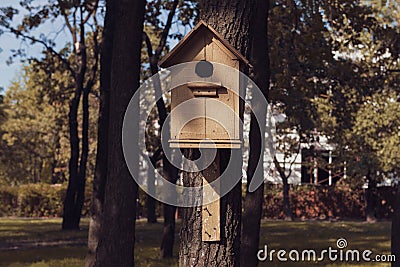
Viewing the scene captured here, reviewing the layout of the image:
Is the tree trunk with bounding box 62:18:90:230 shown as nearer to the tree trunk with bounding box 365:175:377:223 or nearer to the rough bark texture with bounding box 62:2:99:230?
the rough bark texture with bounding box 62:2:99:230

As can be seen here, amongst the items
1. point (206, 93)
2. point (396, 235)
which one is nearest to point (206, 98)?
point (206, 93)

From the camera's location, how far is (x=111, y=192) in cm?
1152

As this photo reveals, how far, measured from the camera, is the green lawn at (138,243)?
16297 mm

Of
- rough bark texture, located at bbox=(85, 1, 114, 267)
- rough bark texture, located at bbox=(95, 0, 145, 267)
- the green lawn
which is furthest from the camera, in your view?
the green lawn

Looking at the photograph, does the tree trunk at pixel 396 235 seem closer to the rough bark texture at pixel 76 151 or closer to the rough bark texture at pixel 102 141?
the rough bark texture at pixel 102 141

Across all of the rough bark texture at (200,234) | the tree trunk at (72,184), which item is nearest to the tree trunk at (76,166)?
the tree trunk at (72,184)

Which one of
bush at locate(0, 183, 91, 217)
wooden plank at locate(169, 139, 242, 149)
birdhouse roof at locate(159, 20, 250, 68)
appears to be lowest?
wooden plank at locate(169, 139, 242, 149)

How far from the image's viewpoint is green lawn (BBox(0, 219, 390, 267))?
642 inches

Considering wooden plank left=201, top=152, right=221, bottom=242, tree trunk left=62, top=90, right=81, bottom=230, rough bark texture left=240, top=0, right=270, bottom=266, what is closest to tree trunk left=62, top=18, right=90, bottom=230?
tree trunk left=62, top=90, right=81, bottom=230

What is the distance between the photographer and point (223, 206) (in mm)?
6062

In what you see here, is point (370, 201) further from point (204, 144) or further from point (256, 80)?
point (204, 144)

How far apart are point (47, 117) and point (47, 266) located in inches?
1354

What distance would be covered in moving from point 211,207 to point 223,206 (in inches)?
5.2
